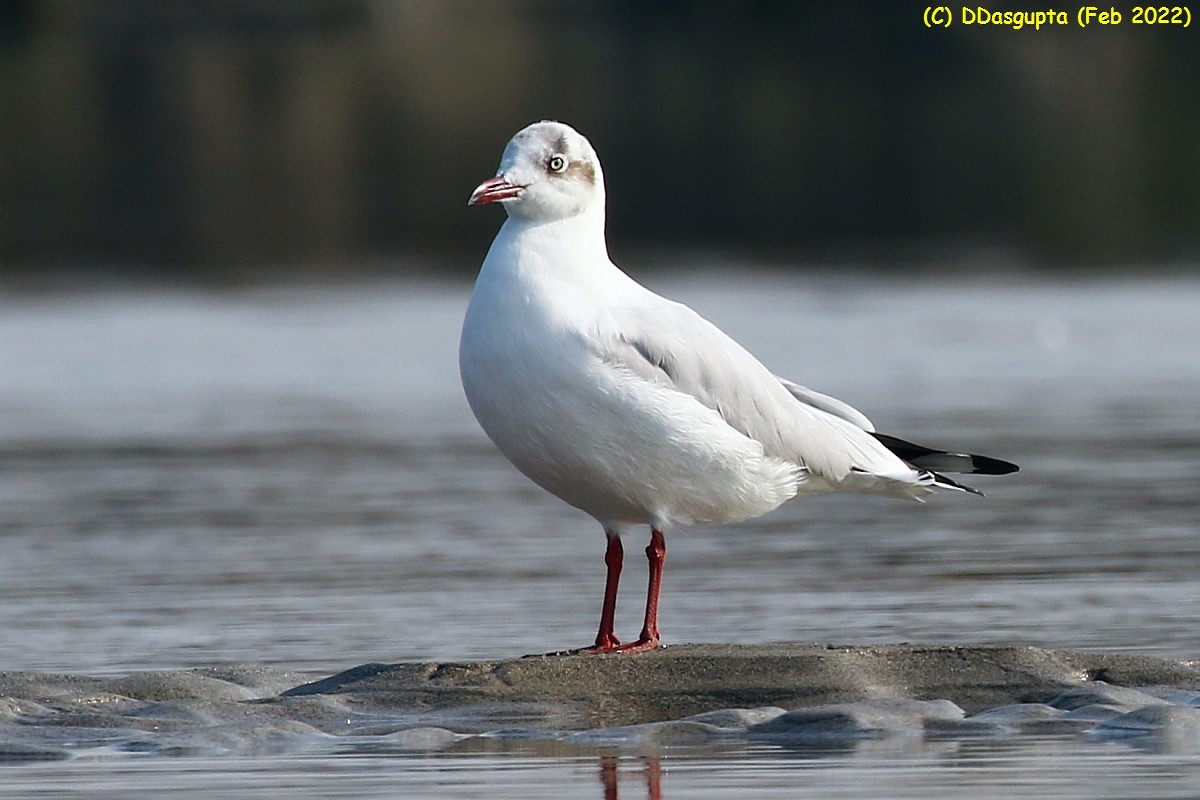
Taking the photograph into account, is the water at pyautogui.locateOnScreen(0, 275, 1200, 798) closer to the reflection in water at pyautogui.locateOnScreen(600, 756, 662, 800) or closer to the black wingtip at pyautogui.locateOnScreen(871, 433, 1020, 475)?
the reflection in water at pyautogui.locateOnScreen(600, 756, 662, 800)

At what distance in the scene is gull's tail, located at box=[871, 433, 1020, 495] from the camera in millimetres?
8562

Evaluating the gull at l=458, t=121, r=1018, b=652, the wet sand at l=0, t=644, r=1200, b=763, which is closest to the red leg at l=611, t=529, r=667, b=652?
the gull at l=458, t=121, r=1018, b=652

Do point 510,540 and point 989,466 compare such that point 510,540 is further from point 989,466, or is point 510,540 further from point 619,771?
point 619,771

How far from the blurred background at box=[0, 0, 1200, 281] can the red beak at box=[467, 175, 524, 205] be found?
16528 mm

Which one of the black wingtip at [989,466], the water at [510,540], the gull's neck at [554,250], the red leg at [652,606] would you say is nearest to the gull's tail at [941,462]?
the black wingtip at [989,466]

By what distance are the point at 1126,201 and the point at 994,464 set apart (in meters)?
22.8

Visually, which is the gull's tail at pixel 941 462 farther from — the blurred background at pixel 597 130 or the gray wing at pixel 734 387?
the blurred background at pixel 597 130

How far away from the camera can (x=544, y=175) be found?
809cm

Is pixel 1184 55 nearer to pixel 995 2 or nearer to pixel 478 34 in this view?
pixel 995 2

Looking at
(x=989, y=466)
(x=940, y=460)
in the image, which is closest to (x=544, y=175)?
(x=940, y=460)

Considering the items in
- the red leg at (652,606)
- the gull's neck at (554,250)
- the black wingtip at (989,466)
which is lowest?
the red leg at (652,606)

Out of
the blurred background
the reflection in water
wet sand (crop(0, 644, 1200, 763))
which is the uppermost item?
the blurred background

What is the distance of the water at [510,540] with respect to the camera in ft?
22.4

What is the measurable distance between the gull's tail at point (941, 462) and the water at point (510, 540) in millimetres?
627
